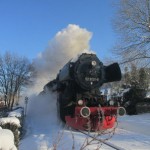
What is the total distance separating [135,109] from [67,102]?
20257 millimetres

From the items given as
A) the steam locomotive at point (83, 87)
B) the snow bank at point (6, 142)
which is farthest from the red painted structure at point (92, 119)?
the snow bank at point (6, 142)

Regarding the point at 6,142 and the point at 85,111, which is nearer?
the point at 6,142

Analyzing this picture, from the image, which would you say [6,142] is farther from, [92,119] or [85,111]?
[92,119]

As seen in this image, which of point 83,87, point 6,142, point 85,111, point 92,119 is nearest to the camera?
point 6,142

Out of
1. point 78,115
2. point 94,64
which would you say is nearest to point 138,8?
point 94,64

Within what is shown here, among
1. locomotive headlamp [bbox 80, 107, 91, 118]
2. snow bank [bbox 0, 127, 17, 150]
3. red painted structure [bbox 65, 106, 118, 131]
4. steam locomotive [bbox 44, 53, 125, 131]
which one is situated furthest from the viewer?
steam locomotive [bbox 44, 53, 125, 131]

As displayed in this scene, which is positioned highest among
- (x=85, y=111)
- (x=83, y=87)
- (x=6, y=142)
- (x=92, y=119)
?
(x=83, y=87)

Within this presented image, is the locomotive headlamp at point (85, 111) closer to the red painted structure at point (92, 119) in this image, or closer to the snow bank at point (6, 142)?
the red painted structure at point (92, 119)

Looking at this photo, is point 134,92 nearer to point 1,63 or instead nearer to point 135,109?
point 135,109

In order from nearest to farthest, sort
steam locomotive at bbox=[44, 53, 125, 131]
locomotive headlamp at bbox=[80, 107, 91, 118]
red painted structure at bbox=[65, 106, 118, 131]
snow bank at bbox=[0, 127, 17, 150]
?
snow bank at bbox=[0, 127, 17, 150] → locomotive headlamp at bbox=[80, 107, 91, 118] → red painted structure at bbox=[65, 106, 118, 131] → steam locomotive at bbox=[44, 53, 125, 131]

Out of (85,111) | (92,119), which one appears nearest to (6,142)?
(85,111)

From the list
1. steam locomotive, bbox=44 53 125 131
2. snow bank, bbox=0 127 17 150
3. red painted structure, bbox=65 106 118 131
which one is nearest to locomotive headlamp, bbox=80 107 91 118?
red painted structure, bbox=65 106 118 131

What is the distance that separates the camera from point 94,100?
53.9 ft

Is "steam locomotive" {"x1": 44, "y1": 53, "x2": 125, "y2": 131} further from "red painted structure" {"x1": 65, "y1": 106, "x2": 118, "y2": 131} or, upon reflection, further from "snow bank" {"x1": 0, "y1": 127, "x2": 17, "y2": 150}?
"snow bank" {"x1": 0, "y1": 127, "x2": 17, "y2": 150}
